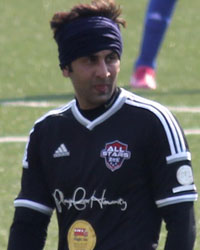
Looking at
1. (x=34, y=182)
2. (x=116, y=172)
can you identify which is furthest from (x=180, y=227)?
(x=34, y=182)

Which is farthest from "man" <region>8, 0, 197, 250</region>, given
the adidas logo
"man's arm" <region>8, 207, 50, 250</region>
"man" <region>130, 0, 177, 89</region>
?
"man" <region>130, 0, 177, 89</region>

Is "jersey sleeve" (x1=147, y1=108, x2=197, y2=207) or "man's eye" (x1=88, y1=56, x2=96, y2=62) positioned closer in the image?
"jersey sleeve" (x1=147, y1=108, x2=197, y2=207)

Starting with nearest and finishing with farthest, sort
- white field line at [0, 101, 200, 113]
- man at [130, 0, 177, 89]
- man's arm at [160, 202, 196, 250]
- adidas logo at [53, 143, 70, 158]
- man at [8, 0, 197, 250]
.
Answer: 1. man's arm at [160, 202, 196, 250]
2. man at [8, 0, 197, 250]
3. adidas logo at [53, 143, 70, 158]
4. white field line at [0, 101, 200, 113]
5. man at [130, 0, 177, 89]

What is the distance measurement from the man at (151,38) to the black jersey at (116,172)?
6.25 m

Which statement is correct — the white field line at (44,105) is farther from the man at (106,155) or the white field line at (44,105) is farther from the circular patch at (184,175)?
the circular patch at (184,175)

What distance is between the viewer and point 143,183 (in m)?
4.32

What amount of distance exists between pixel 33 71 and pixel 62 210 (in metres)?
7.66

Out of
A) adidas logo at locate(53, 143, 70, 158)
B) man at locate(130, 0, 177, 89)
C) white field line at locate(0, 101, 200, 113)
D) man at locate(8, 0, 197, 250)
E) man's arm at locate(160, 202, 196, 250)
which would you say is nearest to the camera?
man's arm at locate(160, 202, 196, 250)

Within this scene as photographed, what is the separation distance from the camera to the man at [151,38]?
1067 centimetres

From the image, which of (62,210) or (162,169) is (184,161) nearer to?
(162,169)

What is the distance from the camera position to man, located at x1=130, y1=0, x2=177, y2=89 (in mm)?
10672

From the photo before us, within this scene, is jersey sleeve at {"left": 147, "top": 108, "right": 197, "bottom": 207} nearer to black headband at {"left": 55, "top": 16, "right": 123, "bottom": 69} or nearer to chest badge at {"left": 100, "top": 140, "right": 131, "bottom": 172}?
chest badge at {"left": 100, "top": 140, "right": 131, "bottom": 172}

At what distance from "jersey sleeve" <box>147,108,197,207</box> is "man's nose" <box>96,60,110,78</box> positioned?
0.30 m
